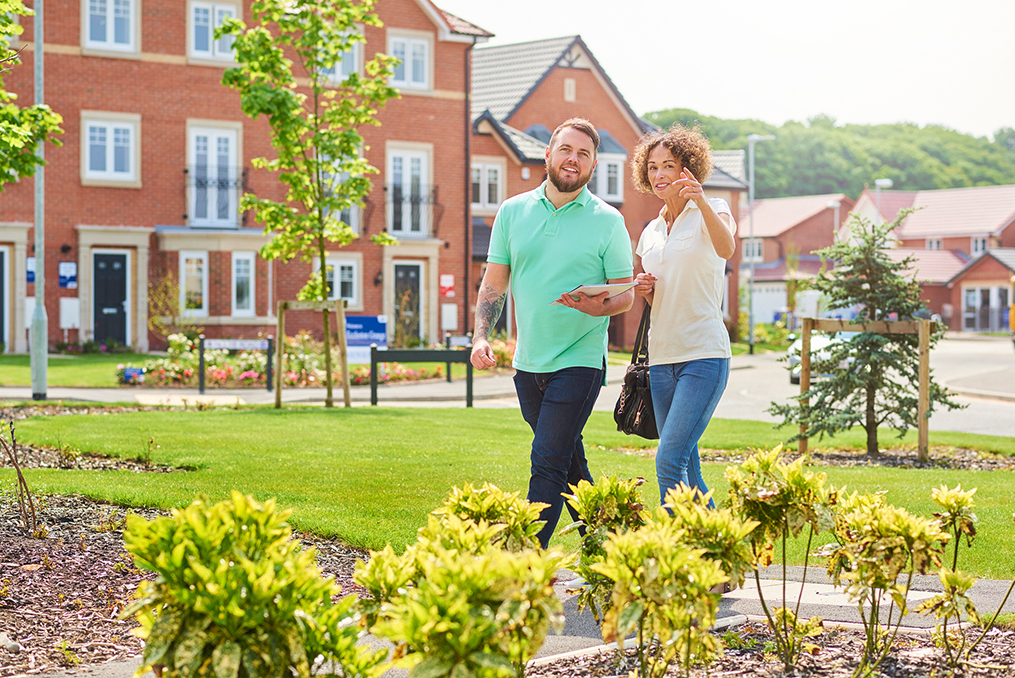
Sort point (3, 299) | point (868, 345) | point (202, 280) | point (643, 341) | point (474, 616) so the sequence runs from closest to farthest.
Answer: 1. point (474, 616)
2. point (643, 341)
3. point (868, 345)
4. point (3, 299)
5. point (202, 280)

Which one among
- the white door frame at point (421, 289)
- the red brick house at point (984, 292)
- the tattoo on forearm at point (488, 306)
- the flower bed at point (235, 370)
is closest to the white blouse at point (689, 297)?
A: the tattoo on forearm at point (488, 306)

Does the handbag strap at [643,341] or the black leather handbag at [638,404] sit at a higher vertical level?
the handbag strap at [643,341]

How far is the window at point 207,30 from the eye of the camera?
2975 cm

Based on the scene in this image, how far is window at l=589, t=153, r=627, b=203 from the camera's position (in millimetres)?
38719

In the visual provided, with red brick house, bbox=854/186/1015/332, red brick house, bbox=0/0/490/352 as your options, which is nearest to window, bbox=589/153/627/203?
red brick house, bbox=0/0/490/352

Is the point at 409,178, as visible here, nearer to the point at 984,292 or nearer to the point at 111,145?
the point at 111,145

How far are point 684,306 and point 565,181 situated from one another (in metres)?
0.80

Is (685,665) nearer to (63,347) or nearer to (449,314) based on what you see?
(63,347)

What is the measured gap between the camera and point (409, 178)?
32.7 metres

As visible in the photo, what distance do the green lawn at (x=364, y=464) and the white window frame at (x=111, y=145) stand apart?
54.8 feet

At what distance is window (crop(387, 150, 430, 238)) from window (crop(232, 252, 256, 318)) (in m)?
4.55

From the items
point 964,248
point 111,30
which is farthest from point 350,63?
point 964,248

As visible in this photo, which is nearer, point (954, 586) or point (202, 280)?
point (954, 586)

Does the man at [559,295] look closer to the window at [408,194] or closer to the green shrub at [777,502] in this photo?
the green shrub at [777,502]
